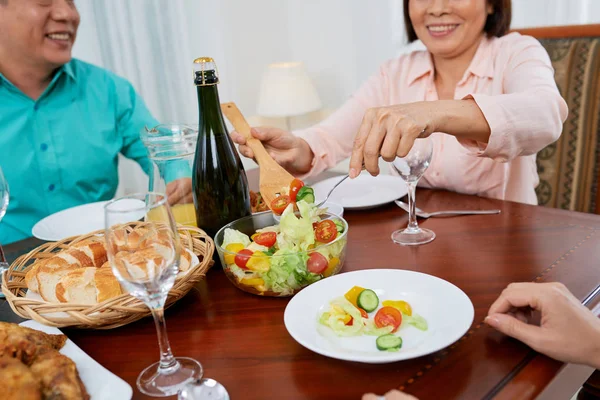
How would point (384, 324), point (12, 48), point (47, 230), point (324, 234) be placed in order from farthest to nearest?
point (12, 48) < point (47, 230) < point (324, 234) < point (384, 324)

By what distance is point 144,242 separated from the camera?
0.69 metres

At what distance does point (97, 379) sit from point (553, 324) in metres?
0.62

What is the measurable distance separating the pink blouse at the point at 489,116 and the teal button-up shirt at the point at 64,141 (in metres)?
0.86

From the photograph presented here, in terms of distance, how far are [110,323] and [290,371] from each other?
32cm

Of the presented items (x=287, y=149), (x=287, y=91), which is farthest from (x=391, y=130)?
(x=287, y=91)

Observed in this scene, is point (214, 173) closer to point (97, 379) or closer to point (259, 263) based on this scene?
point (259, 263)

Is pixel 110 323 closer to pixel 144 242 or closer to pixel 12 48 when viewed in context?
pixel 144 242

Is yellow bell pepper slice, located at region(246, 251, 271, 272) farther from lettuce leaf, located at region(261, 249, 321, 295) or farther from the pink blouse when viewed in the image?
the pink blouse

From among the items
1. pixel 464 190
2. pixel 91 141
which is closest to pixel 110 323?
pixel 464 190

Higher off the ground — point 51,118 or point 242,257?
point 51,118

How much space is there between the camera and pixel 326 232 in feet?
3.21

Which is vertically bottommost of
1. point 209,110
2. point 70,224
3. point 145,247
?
point 70,224

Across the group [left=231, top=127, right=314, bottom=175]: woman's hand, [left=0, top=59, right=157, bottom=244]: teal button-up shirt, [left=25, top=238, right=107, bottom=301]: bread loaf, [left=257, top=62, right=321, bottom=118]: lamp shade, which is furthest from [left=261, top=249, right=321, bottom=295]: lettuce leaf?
[left=257, top=62, right=321, bottom=118]: lamp shade

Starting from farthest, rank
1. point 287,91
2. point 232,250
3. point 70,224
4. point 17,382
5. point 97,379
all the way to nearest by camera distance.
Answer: point 287,91, point 70,224, point 232,250, point 97,379, point 17,382
